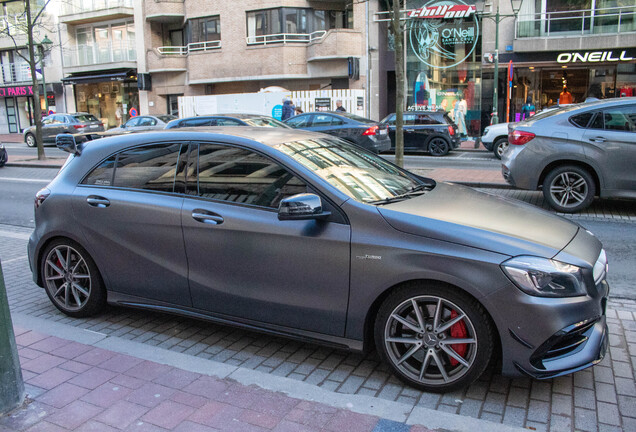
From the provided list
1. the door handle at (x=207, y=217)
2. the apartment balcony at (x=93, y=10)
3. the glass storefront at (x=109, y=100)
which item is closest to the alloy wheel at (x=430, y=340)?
the door handle at (x=207, y=217)

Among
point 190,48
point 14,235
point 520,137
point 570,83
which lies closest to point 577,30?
point 570,83

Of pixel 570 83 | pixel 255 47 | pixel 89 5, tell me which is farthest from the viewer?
pixel 89 5

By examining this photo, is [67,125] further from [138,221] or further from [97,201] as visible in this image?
[138,221]

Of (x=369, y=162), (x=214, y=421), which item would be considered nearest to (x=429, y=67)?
(x=369, y=162)

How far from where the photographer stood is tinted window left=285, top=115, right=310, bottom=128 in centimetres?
1737

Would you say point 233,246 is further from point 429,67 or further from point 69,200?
point 429,67

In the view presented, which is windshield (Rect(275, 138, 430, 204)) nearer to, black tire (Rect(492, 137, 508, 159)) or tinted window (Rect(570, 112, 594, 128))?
tinted window (Rect(570, 112, 594, 128))

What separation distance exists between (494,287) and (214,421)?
1.72 m

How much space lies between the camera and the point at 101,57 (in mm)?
36656

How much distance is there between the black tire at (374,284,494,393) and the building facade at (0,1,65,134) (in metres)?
41.0

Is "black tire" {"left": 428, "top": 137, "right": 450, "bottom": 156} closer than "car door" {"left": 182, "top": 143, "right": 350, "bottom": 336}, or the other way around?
"car door" {"left": 182, "top": 143, "right": 350, "bottom": 336}

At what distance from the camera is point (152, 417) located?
3.19 m

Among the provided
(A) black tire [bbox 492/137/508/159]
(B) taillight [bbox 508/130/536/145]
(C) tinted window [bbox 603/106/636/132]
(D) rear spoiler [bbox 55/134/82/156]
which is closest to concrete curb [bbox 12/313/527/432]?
(D) rear spoiler [bbox 55/134/82/156]

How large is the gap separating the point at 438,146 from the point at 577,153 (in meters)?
10.5
